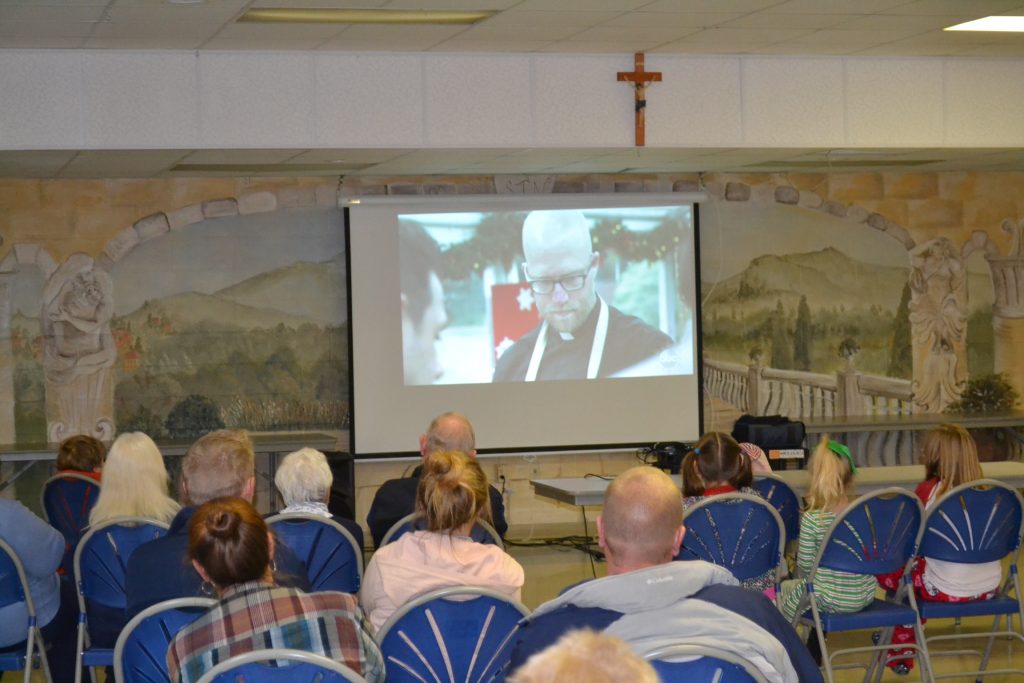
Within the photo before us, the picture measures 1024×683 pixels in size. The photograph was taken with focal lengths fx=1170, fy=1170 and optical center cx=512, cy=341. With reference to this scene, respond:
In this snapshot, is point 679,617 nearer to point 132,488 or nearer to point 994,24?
point 132,488

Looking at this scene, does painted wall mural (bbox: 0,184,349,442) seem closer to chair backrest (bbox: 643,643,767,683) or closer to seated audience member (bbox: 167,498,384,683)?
seated audience member (bbox: 167,498,384,683)

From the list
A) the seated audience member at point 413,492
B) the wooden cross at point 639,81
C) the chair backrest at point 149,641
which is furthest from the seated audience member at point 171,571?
the wooden cross at point 639,81

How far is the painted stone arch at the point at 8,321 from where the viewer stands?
8.43 meters

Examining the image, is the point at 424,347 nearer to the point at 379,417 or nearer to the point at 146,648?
the point at 379,417

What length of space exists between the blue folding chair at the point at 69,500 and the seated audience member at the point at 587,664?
448cm

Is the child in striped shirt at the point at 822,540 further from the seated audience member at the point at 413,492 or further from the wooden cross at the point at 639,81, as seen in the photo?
the wooden cross at the point at 639,81

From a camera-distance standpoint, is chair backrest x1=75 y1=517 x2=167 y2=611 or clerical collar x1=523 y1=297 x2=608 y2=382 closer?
chair backrest x1=75 y1=517 x2=167 y2=611

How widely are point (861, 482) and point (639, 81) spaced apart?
283 cm

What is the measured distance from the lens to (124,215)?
28.1 feet

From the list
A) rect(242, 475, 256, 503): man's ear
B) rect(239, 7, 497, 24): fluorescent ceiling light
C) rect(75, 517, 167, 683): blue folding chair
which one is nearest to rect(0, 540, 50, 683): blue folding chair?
rect(75, 517, 167, 683): blue folding chair

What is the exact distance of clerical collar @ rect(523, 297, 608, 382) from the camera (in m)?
9.12

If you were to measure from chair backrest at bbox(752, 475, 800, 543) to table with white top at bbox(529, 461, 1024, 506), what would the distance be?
497 mm

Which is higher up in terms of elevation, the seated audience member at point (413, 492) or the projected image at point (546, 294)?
the projected image at point (546, 294)

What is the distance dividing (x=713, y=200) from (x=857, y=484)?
413 cm
